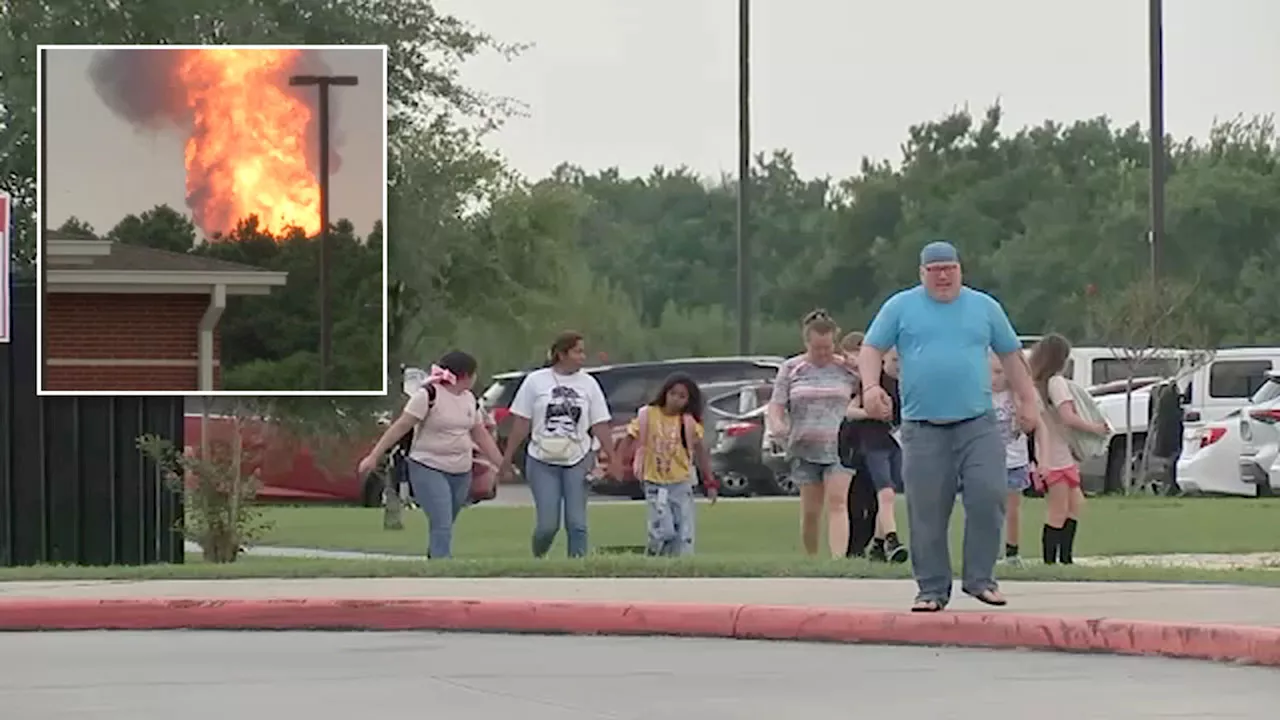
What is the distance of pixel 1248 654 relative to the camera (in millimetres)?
11016

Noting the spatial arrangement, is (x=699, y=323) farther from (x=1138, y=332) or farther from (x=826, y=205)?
(x=1138, y=332)

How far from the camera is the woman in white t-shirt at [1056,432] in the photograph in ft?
52.6

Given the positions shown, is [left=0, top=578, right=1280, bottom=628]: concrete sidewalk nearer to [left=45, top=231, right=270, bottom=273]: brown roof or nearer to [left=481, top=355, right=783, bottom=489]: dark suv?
[left=45, top=231, right=270, bottom=273]: brown roof

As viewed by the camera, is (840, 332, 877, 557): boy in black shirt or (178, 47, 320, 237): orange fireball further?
(178, 47, 320, 237): orange fireball

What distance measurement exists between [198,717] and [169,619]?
4.20m

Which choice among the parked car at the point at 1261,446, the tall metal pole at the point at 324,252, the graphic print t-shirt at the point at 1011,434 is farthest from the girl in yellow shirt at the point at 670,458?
the parked car at the point at 1261,446

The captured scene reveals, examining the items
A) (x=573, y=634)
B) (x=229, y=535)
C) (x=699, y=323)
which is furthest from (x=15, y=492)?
(x=699, y=323)

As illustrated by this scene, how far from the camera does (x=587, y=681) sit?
10695 millimetres

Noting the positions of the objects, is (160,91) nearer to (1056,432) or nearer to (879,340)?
(1056,432)

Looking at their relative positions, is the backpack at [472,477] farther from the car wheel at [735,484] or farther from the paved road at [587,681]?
the car wheel at [735,484]

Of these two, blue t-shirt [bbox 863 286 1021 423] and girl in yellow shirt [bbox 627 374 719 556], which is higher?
blue t-shirt [bbox 863 286 1021 423]

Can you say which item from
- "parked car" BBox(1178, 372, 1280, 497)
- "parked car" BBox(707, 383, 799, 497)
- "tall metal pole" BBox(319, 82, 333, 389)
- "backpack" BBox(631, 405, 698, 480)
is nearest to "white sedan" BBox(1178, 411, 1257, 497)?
"parked car" BBox(1178, 372, 1280, 497)

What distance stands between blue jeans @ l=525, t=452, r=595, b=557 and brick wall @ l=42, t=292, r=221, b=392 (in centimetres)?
409

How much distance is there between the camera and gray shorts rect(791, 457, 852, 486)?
648 inches
